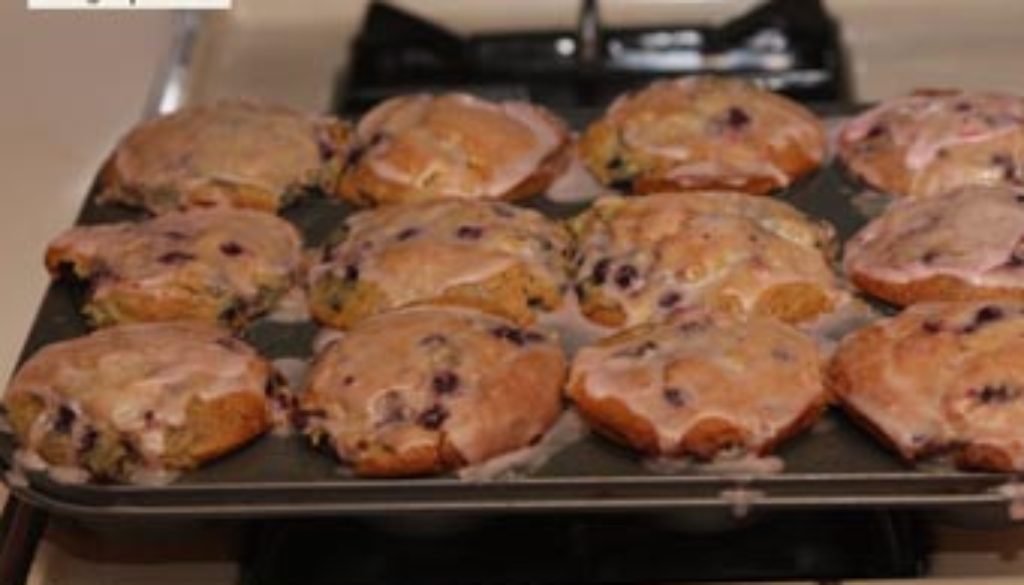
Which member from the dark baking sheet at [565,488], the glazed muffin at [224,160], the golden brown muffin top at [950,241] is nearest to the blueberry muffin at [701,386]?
the dark baking sheet at [565,488]

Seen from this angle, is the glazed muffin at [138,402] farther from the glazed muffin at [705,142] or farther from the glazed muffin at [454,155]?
the glazed muffin at [705,142]

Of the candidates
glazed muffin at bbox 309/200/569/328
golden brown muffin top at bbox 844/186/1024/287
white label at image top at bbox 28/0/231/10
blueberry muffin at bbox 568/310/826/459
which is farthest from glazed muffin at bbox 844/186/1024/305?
white label at image top at bbox 28/0/231/10

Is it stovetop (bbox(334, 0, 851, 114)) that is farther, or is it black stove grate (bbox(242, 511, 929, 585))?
stovetop (bbox(334, 0, 851, 114))

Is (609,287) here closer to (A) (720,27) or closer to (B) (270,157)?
(B) (270,157)

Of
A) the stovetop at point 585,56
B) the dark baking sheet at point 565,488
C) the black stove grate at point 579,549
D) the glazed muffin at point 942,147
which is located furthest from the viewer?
the stovetop at point 585,56

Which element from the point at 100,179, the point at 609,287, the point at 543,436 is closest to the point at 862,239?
the point at 609,287

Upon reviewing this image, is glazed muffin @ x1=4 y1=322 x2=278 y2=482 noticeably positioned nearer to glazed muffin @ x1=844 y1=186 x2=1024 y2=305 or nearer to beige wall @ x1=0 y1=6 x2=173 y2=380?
beige wall @ x1=0 y1=6 x2=173 y2=380
